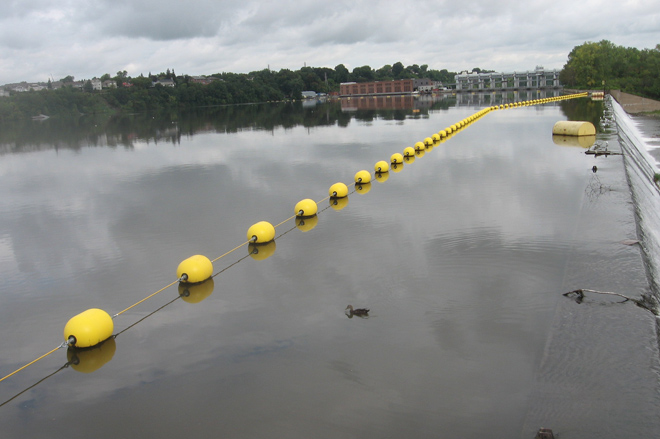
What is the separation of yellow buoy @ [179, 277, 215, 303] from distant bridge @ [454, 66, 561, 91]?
7327 inches

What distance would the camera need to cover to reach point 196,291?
33.3ft

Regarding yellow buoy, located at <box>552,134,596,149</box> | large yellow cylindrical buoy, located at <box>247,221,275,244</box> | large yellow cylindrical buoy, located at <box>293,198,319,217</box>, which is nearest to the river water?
large yellow cylindrical buoy, located at <box>247,221,275,244</box>

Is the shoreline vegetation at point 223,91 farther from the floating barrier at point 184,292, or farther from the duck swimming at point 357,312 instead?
the duck swimming at point 357,312

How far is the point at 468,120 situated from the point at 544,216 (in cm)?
3156

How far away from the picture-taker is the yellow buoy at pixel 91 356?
25.3ft

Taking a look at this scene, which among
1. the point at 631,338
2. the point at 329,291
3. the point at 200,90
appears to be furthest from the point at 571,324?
the point at 200,90

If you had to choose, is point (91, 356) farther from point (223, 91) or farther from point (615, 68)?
point (223, 91)

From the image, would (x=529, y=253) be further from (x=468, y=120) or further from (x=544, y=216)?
(x=468, y=120)

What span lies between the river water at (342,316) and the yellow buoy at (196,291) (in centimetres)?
5

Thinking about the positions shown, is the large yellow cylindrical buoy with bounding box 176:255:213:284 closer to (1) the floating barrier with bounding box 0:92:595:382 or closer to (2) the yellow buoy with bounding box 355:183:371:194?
(1) the floating barrier with bounding box 0:92:595:382

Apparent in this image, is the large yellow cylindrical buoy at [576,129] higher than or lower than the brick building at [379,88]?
lower

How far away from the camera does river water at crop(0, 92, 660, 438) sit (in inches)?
246

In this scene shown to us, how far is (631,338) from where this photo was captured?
714 centimetres

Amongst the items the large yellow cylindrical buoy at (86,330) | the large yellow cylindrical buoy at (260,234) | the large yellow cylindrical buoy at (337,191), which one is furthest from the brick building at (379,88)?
the large yellow cylindrical buoy at (86,330)
